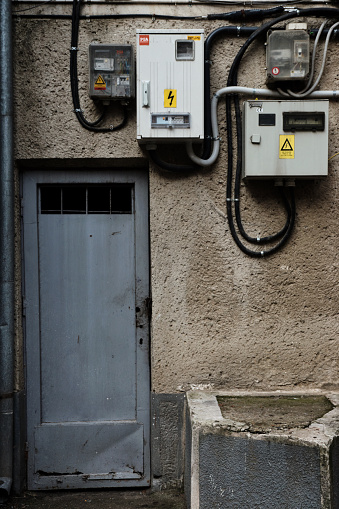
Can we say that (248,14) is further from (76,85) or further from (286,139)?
(76,85)

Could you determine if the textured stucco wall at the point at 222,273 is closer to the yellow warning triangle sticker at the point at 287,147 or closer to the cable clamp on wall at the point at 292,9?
the yellow warning triangle sticker at the point at 287,147

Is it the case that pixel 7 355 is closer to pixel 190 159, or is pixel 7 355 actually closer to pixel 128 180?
pixel 128 180

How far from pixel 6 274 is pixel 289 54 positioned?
2.35m

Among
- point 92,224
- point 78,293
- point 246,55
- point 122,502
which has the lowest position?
point 122,502

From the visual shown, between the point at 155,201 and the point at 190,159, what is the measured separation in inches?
14.6

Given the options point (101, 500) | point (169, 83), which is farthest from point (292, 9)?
point (101, 500)

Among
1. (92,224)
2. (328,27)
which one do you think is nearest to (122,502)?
(92,224)

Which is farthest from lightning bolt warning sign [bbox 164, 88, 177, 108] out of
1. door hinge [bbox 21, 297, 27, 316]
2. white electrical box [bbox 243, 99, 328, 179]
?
door hinge [bbox 21, 297, 27, 316]

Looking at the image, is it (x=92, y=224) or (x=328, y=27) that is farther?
(x=92, y=224)

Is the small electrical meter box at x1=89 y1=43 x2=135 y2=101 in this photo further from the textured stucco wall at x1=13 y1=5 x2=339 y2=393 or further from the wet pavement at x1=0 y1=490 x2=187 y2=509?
the wet pavement at x1=0 y1=490 x2=187 y2=509

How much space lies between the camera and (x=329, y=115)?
338 centimetres

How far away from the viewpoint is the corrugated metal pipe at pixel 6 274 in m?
3.22

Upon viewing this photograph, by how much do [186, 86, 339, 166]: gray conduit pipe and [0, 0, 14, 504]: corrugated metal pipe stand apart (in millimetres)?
1204

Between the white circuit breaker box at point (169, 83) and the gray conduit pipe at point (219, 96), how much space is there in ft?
0.67
